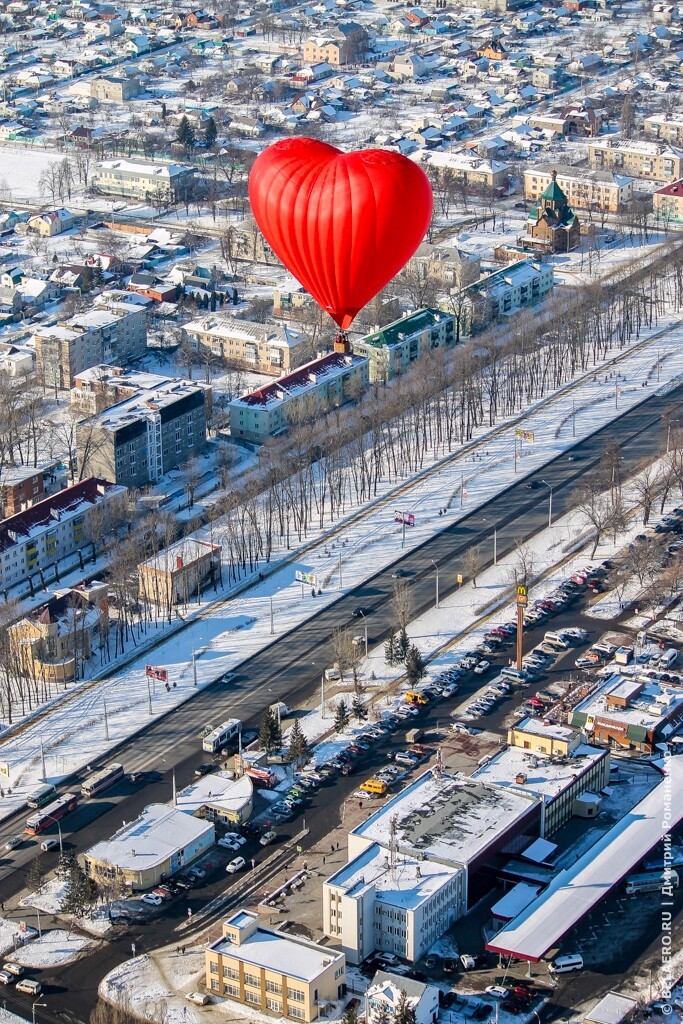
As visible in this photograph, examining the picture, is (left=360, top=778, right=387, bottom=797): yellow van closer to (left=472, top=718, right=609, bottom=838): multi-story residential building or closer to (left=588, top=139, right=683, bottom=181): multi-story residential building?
(left=472, top=718, right=609, bottom=838): multi-story residential building

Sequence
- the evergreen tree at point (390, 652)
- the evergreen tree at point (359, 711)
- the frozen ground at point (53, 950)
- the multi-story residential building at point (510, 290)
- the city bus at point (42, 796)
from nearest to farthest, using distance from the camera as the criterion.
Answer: the frozen ground at point (53, 950)
the city bus at point (42, 796)
the evergreen tree at point (359, 711)
the evergreen tree at point (390, 652)
the multi-story residential building at point (510, 290)

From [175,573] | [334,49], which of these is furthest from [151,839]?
[334,49]

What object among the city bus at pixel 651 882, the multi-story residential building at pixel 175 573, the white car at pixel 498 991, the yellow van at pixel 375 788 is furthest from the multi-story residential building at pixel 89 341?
the white car at pixel 498 991

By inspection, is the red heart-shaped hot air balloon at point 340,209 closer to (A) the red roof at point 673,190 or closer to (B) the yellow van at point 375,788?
(B) the yellow van at point 375,788

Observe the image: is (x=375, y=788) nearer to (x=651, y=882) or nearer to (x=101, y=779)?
(x=101, y=779)

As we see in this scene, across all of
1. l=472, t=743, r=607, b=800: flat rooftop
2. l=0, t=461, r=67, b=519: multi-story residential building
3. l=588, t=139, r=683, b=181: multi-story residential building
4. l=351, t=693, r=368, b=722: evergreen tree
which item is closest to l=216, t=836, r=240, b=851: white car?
A: l=472, t=743, r=607, b=800: flat rooftop

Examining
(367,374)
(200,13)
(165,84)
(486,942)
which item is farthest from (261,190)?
(200,13)

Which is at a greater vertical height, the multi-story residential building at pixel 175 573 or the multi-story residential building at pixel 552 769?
the multi-story residential building at pixel 175 573
